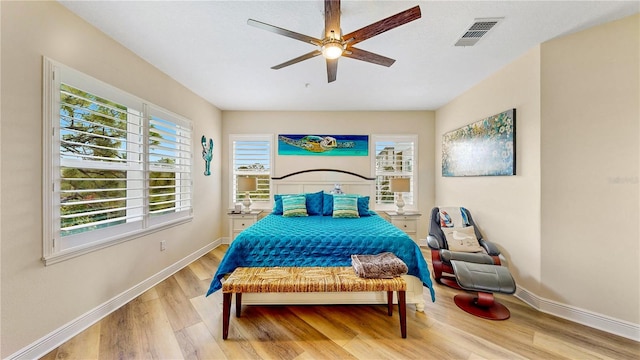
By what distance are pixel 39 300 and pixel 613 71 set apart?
4907 mm

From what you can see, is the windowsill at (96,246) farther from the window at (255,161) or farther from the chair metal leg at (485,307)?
the chair metal leg at (485,307)

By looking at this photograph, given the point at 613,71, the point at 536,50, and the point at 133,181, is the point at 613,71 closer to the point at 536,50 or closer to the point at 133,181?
the point at 536,50

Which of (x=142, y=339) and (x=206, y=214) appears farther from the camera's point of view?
(x=206, y=214)

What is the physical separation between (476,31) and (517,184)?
165 centimetres

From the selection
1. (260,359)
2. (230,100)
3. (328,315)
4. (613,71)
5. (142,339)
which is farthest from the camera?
(230,100)

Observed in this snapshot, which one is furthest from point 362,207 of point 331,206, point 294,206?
point 294,206

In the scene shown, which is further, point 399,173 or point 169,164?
point 399,173

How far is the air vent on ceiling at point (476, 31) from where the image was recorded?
6.08ft

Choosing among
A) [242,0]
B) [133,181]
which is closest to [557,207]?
[242,0]

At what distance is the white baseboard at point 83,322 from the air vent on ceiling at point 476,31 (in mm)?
4143

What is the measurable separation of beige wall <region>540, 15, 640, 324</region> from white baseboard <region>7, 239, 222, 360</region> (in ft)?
13.7

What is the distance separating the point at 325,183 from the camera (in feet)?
13.8

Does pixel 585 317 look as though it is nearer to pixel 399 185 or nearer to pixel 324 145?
pixel 399 185

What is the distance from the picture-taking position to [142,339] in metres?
1.76
